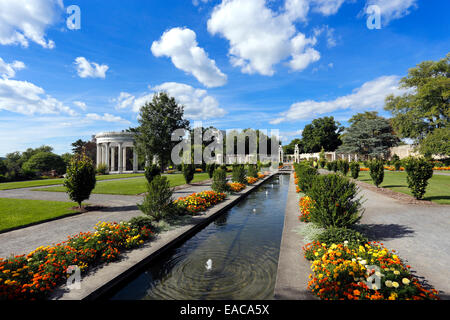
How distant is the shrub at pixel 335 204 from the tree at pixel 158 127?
33.3m

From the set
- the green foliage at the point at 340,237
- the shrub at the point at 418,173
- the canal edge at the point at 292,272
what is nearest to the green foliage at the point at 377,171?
the shrub at the point at 418,173

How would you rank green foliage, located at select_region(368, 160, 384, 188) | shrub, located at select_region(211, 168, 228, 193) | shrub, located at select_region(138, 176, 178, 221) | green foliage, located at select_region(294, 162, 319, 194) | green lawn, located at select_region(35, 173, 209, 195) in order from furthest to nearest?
green lawn, located at select_region(35, 173, 209, 195)
green foliage, located at select_region(368, 160, 384, 188)
shrub, located at select_region(211, 168, 228, 193)
green foliage, located at select_region(294, 162, 319, 194)
shrub, located at select_region(138, 176, 178, 221)

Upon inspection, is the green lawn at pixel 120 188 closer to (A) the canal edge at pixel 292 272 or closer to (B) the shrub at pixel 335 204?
(A) the canal edge at pixel 292 272

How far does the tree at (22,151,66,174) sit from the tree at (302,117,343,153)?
219 ft

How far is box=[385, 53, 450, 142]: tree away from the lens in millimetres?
32312

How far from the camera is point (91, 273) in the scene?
421 cm

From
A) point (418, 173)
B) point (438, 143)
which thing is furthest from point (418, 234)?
point (438, 143)

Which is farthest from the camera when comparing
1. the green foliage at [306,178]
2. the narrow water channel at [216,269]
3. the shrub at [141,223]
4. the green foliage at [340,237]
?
the green foliage at [306,178]

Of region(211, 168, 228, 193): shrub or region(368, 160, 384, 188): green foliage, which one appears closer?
region(211, 168, 228, 193): shrub

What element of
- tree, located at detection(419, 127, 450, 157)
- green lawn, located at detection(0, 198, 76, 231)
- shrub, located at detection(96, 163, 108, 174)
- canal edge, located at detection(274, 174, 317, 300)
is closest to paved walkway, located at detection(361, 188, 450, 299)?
canal edge, located at detection(274, 174, 317, 300)

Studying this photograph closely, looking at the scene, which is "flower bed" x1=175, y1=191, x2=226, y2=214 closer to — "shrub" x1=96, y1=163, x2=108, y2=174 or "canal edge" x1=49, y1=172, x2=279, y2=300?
"canal edge" x1=49, y1=172, x2=279, y2=300

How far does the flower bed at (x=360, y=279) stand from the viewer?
3.02 metres

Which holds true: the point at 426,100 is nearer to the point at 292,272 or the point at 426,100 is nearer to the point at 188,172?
the point at 188,172

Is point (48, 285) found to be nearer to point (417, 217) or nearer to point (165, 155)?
point (417, 217)
